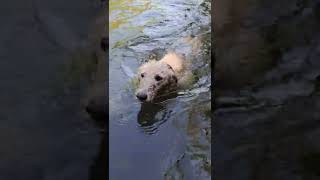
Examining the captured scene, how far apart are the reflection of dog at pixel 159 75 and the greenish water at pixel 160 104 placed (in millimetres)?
24

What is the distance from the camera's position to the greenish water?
1.79 metres

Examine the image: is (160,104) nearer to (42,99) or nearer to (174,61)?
(174,61)

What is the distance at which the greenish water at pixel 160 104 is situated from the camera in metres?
1.79

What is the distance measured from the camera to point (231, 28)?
1.80m

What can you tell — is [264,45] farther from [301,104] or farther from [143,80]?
[143,80]

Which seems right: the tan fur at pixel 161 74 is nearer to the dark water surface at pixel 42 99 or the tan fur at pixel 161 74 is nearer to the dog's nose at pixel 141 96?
the dog's nose at pixel 141 96

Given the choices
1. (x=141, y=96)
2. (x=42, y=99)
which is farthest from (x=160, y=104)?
(x=42, y=99)

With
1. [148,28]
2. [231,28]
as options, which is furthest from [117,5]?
[231,28]

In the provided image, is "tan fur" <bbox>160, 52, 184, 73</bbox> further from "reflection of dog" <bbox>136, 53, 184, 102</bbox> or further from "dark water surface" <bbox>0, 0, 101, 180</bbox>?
"dark water surface" <bbox>0, 0, 101, 180</bbox>

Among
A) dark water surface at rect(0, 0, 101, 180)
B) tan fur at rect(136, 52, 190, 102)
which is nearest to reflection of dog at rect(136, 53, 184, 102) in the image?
tan fur at rect(136, 52, 190, 102)

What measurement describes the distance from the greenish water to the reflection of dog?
24 mm

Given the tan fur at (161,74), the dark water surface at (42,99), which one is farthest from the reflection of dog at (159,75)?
the dark water surface at (42,99)

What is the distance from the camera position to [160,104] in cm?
181

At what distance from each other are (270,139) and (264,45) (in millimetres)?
283
